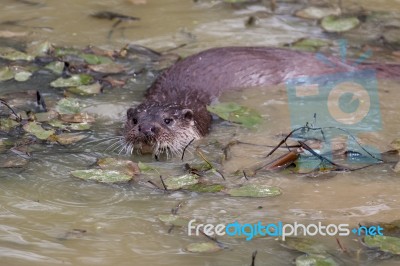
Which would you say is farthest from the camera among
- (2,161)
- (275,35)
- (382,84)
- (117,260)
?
(275,35)

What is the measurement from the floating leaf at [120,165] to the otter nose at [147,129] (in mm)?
375

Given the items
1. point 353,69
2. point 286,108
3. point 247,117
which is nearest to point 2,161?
point 247,117

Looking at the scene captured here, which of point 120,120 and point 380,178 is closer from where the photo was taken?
point 380,178

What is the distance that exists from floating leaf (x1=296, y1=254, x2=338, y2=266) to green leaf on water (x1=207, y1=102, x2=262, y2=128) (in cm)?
153

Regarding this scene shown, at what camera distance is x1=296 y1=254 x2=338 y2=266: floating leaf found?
3.17 meters

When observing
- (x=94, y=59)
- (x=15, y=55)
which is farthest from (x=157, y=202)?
(x=15, y=55)

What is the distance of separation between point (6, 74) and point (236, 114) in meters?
1.37

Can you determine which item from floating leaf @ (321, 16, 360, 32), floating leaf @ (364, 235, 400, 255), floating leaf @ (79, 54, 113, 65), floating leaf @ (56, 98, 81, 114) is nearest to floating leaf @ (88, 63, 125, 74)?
floating leaf @ (79, 54, 113, 65)

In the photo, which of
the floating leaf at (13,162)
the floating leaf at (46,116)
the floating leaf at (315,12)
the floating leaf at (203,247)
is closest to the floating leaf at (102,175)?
the floating leaf at (13,162)

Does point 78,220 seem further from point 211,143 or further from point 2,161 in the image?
point 211,143

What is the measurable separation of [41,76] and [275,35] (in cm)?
159

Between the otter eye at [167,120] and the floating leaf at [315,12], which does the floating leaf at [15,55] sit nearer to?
the otter eye at [167,120]

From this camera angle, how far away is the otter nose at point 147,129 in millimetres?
4508

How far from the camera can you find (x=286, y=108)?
499cm
